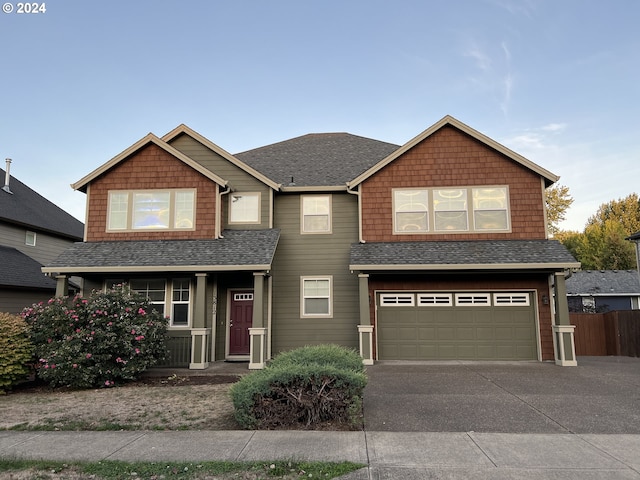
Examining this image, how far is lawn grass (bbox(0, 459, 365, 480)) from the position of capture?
14.9ft

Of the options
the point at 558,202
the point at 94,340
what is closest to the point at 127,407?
the point at 94,340

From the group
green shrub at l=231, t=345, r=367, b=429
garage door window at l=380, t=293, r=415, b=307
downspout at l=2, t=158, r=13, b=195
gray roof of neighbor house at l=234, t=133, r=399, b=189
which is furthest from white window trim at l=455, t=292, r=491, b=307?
downspout at l=2, t=158, r=13, b=195

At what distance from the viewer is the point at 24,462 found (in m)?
4.95

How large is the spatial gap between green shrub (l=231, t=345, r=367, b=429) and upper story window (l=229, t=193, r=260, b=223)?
8151 mm

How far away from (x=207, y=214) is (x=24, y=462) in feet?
30.2

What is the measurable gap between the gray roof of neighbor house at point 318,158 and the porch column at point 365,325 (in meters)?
3.73

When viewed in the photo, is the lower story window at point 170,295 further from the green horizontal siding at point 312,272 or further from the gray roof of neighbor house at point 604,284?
the gray roof of neighbor house at point 604,284

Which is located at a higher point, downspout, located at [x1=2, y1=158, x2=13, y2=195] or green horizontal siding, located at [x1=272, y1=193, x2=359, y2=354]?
downspout, located at [x1=2, y1=158, x2=13, y2=195]

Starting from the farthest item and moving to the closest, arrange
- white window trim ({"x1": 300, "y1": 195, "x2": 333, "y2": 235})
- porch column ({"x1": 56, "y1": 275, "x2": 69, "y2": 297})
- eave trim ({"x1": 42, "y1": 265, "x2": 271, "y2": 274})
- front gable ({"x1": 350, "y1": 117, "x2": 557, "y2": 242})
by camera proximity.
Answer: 1. white window trim ({"x1": 300, "y1": 195, "x2": 333, "y2": 235})
2. front gable ({"x1": 350, "y1": 117, "x2": 557, "y2": 242})
3. porch column ({"x1": 56, "y1": 275, "x2": 69, "y2": 297})
4. eave trim ({"x1": 42, "y1": 265, "x2": 271, "y2": 274})

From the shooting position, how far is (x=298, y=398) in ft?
21.2

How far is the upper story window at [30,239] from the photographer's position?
19.2 m

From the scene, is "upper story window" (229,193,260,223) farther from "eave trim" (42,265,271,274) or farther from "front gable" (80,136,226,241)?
"eave trim" (42,265,271,274)

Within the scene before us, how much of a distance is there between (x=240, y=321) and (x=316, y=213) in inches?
169

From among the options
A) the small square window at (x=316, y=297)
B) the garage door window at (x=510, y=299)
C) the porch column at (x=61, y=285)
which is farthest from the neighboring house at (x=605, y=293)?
the porch column at (x=61, y=285)
